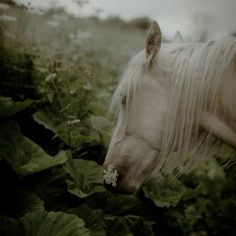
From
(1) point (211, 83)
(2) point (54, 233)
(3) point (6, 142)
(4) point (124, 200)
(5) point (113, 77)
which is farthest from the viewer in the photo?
(5) point (113, 77)

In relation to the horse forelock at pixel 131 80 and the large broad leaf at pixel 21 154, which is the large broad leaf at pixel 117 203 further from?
the horse forelock at pixel 131 80

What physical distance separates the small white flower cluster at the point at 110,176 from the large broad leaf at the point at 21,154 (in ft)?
0.86

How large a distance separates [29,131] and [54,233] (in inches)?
46.7

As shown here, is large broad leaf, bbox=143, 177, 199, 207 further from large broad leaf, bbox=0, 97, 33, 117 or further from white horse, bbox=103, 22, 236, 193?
large broad leaf, bbox=0, 97, 33, 117

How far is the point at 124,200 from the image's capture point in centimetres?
259

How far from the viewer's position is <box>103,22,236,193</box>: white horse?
2.17 m

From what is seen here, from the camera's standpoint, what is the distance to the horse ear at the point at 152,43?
83.4 inches

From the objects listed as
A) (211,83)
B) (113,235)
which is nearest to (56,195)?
(113,235)

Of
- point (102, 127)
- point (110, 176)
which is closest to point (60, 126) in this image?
point (102, 127)

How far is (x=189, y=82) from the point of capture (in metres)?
2.17

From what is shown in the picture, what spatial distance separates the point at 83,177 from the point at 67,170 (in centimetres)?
17

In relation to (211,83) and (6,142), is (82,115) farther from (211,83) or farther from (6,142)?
(211,83)

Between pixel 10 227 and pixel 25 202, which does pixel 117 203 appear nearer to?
pixel 25 202

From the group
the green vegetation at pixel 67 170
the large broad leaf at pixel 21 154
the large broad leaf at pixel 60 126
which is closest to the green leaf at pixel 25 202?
the green vegetation at pixel 67 170
